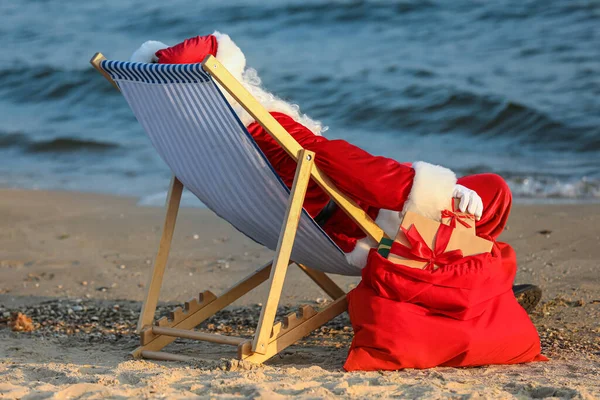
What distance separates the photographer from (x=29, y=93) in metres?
11.4

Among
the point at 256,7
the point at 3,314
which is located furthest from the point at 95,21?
the point at 3,314

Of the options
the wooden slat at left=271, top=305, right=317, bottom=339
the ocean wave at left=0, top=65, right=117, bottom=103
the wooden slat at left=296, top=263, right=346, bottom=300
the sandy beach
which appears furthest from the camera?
the ocean wave at left=0, top=65, right=117, bottom=103

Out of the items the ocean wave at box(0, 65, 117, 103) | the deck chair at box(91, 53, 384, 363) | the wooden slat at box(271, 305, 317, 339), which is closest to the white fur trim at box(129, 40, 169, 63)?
the deck chair at box(91, 53, 384, 363)

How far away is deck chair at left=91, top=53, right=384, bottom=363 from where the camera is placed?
293 centimetres

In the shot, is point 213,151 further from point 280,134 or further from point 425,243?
point 425,243

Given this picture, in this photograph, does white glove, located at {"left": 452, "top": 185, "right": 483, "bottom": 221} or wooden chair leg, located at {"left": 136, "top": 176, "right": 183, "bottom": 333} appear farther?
wooden chair leg, located at {"left": 136, "top": 176, "right": 183, "bottom": 333}

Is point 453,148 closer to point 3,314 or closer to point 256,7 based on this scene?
point 3,314

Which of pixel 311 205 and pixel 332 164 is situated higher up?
pixel 332 164

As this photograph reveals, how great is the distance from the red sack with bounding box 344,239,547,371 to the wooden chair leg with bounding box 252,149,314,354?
0.29m

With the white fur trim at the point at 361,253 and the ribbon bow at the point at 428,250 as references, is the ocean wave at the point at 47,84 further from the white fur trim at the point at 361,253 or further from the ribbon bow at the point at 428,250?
the ribbon bow at the point at 428,250

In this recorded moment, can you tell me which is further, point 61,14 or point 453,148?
point 61,14

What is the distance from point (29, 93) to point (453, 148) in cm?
601

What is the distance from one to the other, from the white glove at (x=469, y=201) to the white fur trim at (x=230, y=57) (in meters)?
0.90

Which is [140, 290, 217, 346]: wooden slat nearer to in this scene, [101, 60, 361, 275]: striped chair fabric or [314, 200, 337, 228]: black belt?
[101, 60, 361, 275]: striped chair fabric
